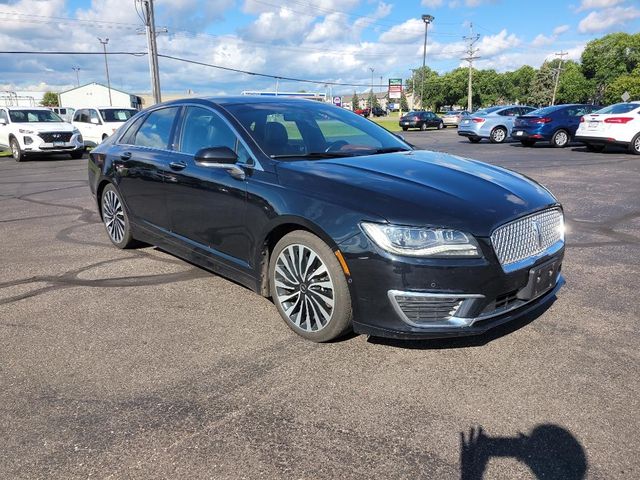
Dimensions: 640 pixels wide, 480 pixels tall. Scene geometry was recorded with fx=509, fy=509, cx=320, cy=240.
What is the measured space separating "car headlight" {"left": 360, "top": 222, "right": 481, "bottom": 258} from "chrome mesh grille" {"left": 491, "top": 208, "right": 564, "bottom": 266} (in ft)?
0.59

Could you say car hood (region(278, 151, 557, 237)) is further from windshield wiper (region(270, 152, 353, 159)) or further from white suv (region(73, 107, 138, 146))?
white suv (region(73, 107, 138, 146))

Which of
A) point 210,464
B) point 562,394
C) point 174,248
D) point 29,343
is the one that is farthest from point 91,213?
point 562,394

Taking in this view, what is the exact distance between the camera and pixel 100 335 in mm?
3631

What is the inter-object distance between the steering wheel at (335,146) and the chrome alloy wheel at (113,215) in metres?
2.62

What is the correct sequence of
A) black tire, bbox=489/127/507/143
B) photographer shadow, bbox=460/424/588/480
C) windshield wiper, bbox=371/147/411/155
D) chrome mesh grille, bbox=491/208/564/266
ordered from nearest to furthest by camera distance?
photographer shadow, bbox=460/424/588/480, chrome mesh grille, bbox=491/208/564/266, windshield wiper, bbox=371/147/411/155, black tire, bbox=489/127/507/143

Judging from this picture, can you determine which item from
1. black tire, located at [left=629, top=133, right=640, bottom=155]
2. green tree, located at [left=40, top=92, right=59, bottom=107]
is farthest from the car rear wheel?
green tree, located at [left=40, top=92, right=59, bottom=107]

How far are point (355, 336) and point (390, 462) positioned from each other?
131 centimetres

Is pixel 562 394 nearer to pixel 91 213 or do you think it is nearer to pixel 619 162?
pixel 91 213

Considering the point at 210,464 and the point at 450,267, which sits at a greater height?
the point at 450,267

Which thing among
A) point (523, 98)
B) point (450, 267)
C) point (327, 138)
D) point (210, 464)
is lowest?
point (210, 464)

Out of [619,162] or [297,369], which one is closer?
[297,369]

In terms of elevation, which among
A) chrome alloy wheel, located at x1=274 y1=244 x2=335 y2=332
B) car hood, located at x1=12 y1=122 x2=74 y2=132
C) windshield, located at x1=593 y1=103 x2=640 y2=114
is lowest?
chrome alloy wheel, located at x1=274 y1=244 x2=335 y2=332

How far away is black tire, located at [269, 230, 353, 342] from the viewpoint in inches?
125

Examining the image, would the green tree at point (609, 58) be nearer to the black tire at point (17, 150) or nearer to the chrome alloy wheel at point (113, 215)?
the black tire at point (17, 150)
